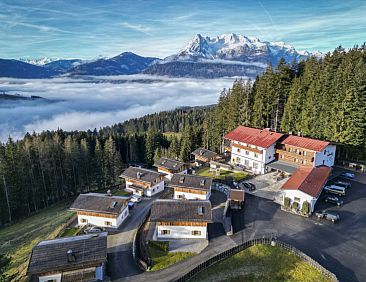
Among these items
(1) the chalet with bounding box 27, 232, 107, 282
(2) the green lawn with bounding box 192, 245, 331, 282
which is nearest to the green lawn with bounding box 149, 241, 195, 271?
(2) the green lawn with bounding box 192, 245, 331, 282

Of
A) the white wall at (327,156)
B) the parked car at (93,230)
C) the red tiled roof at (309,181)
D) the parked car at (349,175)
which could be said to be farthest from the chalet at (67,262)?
the parked car at (349,175)

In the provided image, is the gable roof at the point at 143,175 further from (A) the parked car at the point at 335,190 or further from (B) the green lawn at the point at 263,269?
(A) the parked car at the point at 335,190

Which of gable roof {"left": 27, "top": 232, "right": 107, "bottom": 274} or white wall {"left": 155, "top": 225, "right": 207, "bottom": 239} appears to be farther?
white wall {"left": 155, "top": 225, "right": 207, "bottom": 239}

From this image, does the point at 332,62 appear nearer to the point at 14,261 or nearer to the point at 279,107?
the point at 279,107

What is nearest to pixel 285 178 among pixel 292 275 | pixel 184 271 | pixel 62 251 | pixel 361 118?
pixel 361 118

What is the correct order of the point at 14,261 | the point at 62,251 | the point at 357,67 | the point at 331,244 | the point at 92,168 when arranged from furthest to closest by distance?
the point at 92,168 → the point at 357,67 → the point at 14,261 → the point at 331,244 → the point at 62,251

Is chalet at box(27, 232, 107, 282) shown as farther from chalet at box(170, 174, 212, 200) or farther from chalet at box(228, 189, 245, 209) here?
chalet at box(228, 189, 245, 209)
